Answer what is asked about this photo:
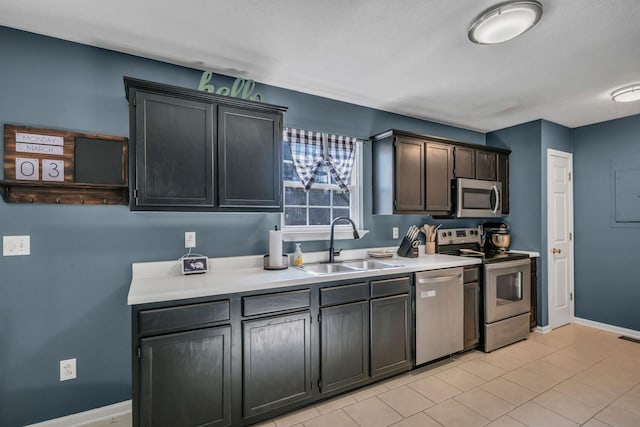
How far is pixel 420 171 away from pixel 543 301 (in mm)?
2258

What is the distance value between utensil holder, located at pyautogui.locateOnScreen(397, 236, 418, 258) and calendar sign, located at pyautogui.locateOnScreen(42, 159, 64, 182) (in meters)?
2.94

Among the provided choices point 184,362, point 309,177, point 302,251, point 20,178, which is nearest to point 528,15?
point 309,177

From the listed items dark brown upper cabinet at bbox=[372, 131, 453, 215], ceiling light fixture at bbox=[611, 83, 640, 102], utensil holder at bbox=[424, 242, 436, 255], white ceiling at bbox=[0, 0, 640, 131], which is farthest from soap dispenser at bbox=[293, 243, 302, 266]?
ceiling light fixture at bbox=[611, 83, 640, 102]

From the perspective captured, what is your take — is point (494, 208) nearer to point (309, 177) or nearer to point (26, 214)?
point (309, 177)

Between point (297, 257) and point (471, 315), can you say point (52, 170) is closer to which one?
point (297, 257)

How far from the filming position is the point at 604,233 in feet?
12.3

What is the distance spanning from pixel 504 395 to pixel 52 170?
3.58 meters

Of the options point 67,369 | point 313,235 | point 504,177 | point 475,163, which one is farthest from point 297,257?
point 504,177

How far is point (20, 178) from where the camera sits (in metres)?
1.88

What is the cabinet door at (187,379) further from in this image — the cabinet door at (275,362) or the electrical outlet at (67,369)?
the electrical outlet at (67,369)

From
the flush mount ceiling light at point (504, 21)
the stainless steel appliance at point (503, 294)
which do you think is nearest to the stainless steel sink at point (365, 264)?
the stainless steel appliance at point (503, 294)

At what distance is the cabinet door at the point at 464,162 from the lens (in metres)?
3.53

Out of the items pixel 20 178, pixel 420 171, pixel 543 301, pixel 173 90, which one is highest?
pixel 173 90

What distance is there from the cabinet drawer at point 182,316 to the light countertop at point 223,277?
66 millimetres
